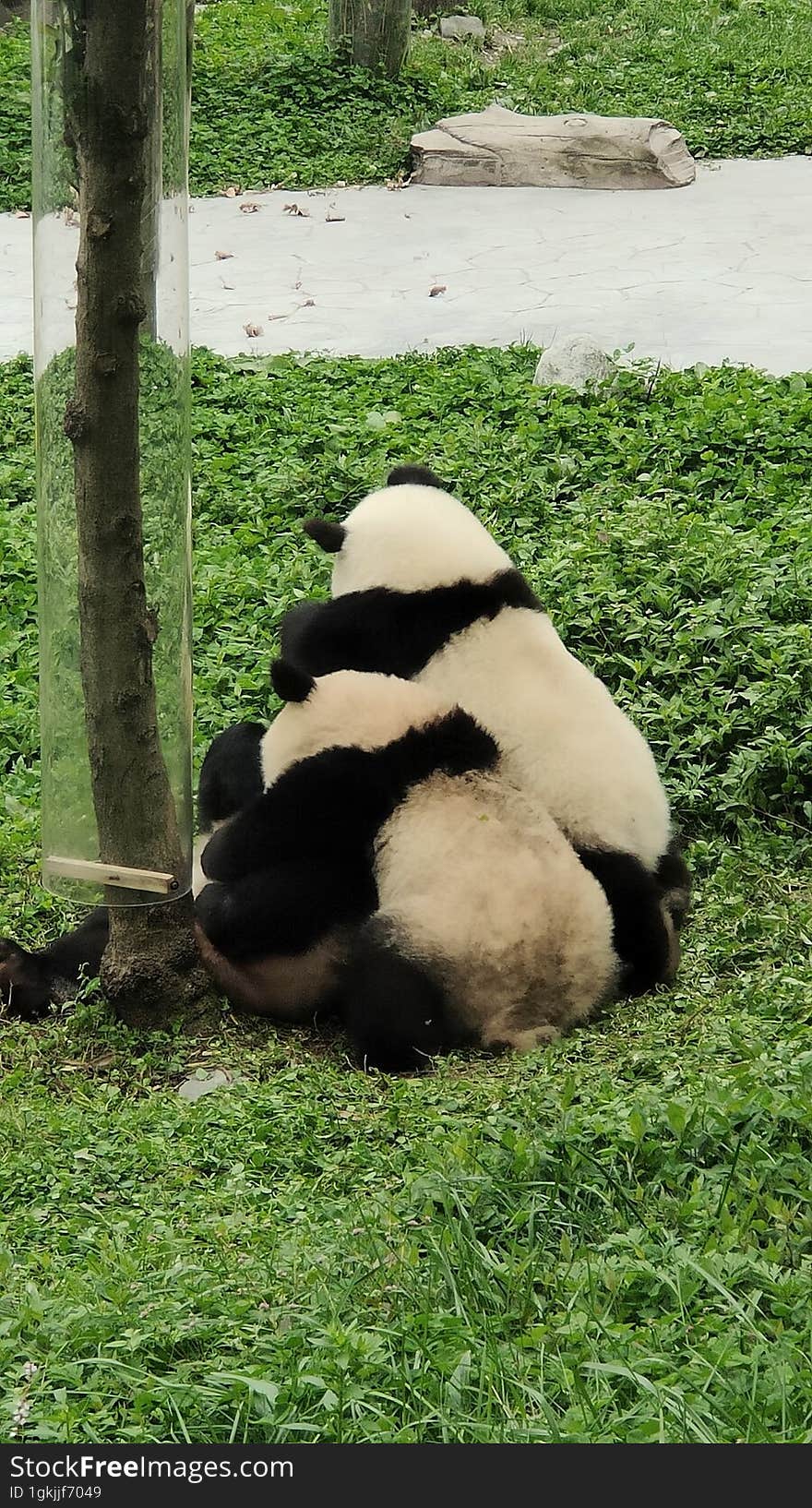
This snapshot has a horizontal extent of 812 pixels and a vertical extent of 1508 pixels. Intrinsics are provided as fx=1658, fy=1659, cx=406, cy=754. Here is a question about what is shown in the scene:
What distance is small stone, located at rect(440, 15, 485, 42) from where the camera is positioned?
1361 cm

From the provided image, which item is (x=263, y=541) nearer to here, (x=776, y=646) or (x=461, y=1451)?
(x=776, y=646)

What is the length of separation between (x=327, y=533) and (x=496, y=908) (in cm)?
112

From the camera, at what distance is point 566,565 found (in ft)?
17.7

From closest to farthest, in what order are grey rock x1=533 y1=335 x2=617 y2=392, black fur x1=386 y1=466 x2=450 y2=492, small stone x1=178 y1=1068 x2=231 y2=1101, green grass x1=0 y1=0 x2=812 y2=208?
small stone x1=178 y1=1068 x2=231 y2=1101
black fur x1=386 y1=466 x2=450 y2=492
grey rock x1=533 y1=335 x2=617 y2=392
green grass x1=0 y1=0 x2=812 y2=208

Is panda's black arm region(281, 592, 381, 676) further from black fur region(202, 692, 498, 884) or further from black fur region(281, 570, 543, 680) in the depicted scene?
black fur region(202, 692, 498, 884)

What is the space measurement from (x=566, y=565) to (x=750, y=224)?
17.2 ft

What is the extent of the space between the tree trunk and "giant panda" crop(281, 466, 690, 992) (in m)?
8.75

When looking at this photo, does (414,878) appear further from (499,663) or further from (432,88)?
(432,88)

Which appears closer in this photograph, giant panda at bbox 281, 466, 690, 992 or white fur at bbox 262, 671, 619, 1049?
white fur at bbox 262, 671, 619, 1049

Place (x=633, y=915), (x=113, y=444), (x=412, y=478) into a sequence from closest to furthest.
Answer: (x=113, y=444) < (x=633, y=915) < (x=412, y=478)

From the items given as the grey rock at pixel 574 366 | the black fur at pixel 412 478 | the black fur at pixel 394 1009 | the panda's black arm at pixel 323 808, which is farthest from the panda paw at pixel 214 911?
the grey rock at pixel 574 366

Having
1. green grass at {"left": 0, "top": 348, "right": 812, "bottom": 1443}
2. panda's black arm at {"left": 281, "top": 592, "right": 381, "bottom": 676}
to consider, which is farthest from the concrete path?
panda's black arm at {"left": 281, "top": 592, "right": 381, "bottom": 676}

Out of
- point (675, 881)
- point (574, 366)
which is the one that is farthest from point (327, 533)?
point (574, 366)

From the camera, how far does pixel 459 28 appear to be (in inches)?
537
